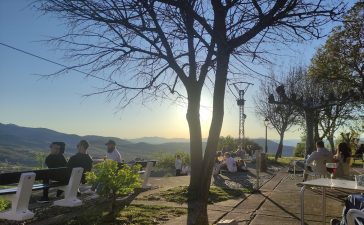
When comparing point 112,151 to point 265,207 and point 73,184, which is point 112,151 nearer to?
point 73,184

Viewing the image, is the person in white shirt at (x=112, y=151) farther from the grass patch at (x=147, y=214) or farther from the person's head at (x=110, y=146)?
the grass patch at (x=147, y=214)

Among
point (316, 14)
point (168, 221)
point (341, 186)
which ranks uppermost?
point (316, 14)

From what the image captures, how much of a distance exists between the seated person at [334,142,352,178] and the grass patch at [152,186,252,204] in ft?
7.66

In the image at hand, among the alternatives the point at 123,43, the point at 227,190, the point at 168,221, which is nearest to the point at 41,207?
the point at 168,221

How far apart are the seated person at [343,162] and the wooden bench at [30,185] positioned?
6734mm

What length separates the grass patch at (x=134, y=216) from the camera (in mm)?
7379

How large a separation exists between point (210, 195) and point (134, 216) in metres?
3.38

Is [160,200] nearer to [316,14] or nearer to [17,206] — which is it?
[17,206]

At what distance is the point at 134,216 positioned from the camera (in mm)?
7992

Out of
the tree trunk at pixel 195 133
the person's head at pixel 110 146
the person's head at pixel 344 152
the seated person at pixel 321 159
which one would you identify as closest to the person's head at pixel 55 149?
the person's head at pixel 110 146

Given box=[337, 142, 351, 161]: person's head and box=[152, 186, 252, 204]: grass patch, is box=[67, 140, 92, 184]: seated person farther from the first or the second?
box=[337, 142, 351, 161]: person's head

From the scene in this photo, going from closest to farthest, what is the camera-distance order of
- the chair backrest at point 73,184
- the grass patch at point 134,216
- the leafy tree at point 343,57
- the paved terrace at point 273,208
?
the grass patch at point 134,216 → the paved terrace at point 273,208 → the chair backrest at point 73,184 → the leafy tree at point 343,57

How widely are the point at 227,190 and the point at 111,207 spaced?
4859 mm

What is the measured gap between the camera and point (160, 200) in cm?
1021
